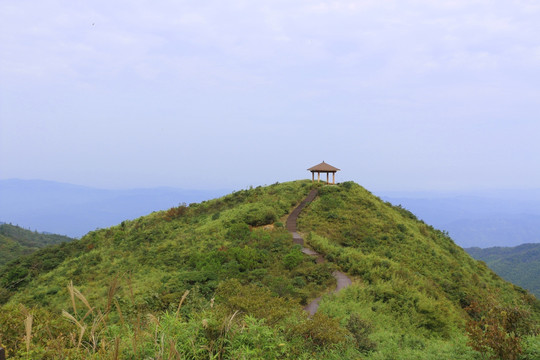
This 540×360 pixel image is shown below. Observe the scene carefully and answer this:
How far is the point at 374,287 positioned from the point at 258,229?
1075 cm

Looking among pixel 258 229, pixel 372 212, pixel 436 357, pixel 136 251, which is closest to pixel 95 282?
pixel 136 251

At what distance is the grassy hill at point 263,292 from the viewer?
19.8 ft

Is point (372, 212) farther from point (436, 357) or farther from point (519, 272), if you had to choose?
point (519, 272)

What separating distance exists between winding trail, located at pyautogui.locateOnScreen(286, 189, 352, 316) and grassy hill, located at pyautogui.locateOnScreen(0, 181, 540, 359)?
1.33 feet

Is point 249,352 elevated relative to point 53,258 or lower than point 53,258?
elevated

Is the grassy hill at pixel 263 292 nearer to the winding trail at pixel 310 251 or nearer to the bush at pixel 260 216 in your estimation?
the bush at pixel 260 216

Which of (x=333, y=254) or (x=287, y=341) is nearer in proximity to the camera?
(x=287, y=341)

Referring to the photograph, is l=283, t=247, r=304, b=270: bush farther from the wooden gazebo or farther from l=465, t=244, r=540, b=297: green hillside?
l=465, t=244, r=540, b=297: green hillside

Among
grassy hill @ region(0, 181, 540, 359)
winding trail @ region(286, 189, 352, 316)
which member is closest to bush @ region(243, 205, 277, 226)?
grassy hill @ region(0, 181, 540, 359)

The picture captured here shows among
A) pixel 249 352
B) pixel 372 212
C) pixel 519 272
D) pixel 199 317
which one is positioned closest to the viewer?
pixel 249 352

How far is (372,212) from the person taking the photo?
2895cm

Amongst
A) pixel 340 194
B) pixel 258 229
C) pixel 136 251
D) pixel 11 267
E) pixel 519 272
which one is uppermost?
pixel 340 194

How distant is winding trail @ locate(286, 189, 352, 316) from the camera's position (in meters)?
13.7

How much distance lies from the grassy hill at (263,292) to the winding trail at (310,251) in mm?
404
